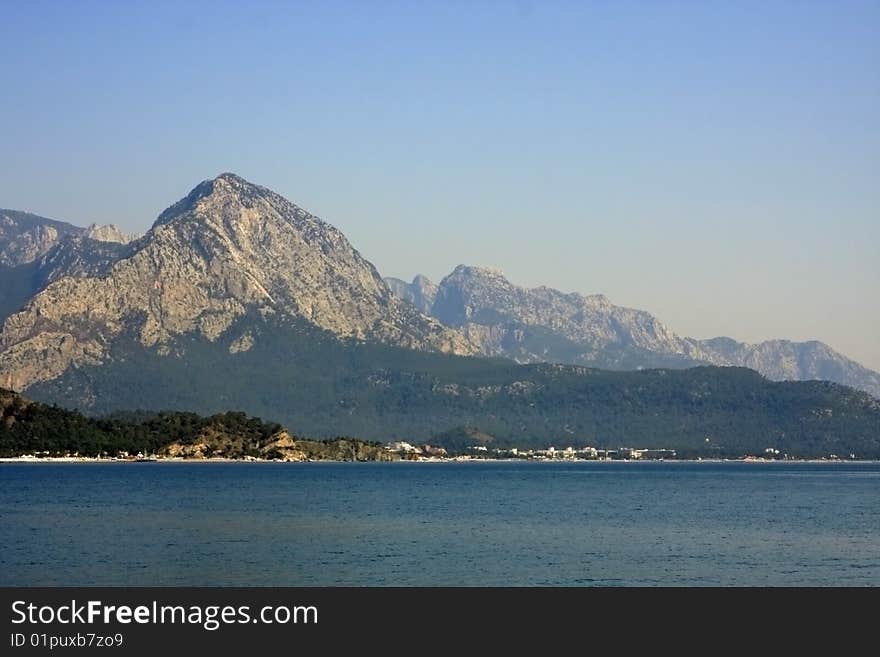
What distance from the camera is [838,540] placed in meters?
108

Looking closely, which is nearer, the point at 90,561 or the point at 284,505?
the point at 90,561

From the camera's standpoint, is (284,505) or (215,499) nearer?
(284,505)

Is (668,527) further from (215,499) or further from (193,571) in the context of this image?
(215,499)
